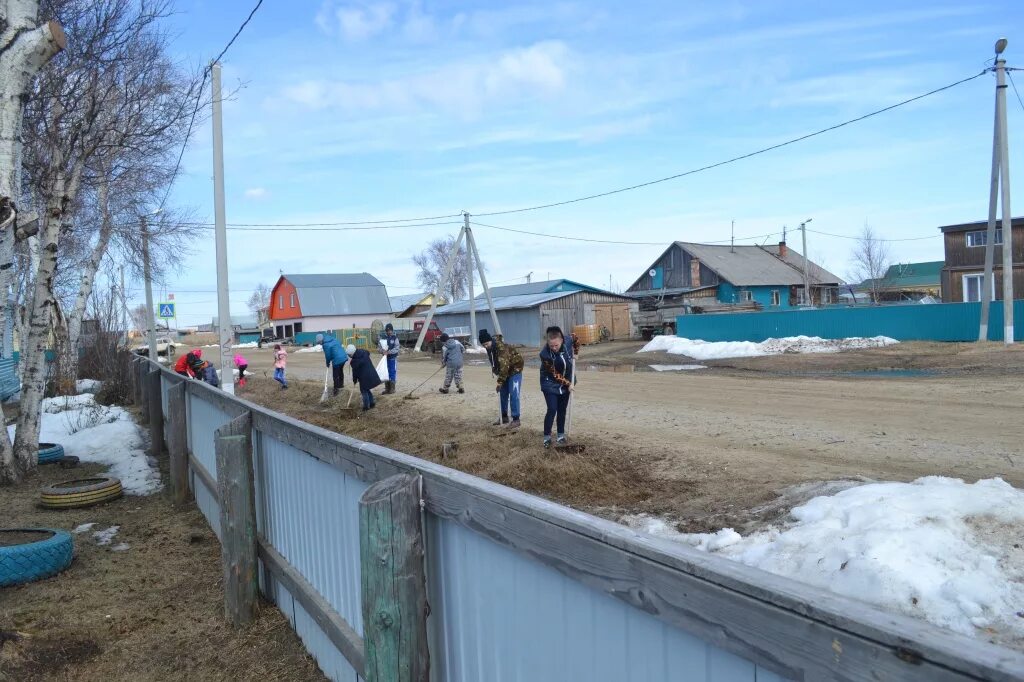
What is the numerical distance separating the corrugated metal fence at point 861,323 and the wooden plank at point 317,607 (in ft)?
82.2

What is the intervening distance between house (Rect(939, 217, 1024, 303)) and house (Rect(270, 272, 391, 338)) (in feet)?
167

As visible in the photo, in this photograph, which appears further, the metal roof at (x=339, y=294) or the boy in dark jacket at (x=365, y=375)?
the metal roof at (x=339, y=294)

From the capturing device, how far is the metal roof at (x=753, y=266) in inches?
2026

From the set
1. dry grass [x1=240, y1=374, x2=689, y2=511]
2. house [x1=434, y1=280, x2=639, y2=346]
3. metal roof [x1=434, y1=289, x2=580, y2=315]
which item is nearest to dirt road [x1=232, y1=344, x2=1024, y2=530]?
dry grass [x1=240, y1=374, x2=689, y2=511]

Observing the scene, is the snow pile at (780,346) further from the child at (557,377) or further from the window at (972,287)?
the child at (557,377)

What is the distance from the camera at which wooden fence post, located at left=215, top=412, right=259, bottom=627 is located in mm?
5172

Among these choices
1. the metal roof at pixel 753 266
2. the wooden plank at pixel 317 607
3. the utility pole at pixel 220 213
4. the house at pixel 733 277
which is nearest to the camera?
the wooden plank at pixel 317 607

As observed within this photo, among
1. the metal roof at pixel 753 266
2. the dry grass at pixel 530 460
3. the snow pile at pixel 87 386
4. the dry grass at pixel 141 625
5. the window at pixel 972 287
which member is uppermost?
the metal roof at pixel 753 266

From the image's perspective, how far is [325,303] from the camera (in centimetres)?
7594

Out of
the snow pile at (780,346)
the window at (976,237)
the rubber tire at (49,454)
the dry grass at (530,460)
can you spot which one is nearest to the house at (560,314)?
the snow pile at (780,346)

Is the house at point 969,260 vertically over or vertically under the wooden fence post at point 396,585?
over

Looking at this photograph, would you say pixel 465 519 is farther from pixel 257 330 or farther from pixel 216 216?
pixel 257 330

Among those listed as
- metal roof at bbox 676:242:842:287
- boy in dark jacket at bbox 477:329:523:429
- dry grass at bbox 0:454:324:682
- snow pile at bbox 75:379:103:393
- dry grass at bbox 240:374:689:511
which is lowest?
dry grass at bbox 0:454:324:682

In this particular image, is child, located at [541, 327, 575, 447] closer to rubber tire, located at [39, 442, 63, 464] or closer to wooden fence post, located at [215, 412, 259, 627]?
→ wooden fence post, located at [215, 412, 259, 627]
